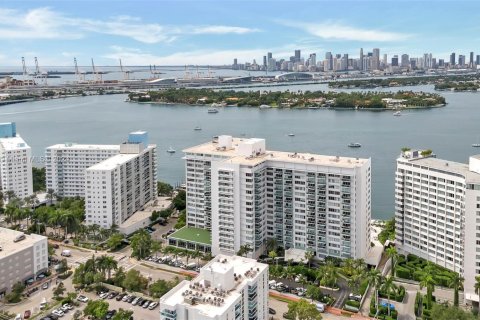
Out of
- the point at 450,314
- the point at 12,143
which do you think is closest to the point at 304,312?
the point at 450,314

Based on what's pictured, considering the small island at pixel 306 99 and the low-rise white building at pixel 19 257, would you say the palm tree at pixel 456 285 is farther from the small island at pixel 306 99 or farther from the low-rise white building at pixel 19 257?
the small island at pixel 306 99

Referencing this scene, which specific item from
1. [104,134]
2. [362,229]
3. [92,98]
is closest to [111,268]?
[362,229]

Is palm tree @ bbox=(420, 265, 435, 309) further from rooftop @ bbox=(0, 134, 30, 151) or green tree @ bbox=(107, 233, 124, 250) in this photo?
rooftop @ bbox=(0, 134, 30, 151)

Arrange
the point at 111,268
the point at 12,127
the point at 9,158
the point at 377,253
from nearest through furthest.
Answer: the point at 111,268
the point at 377,253
the point at 9,158
the point at 12,127

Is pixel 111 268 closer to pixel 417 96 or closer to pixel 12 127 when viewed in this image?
pixel 12 127

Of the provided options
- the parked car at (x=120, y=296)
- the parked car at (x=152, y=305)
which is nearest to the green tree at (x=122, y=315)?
the parked car at (x=152, y=305)

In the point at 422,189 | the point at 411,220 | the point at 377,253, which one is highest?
the point at 422,189

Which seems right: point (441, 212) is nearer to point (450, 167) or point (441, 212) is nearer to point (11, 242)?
point (450, 167)
